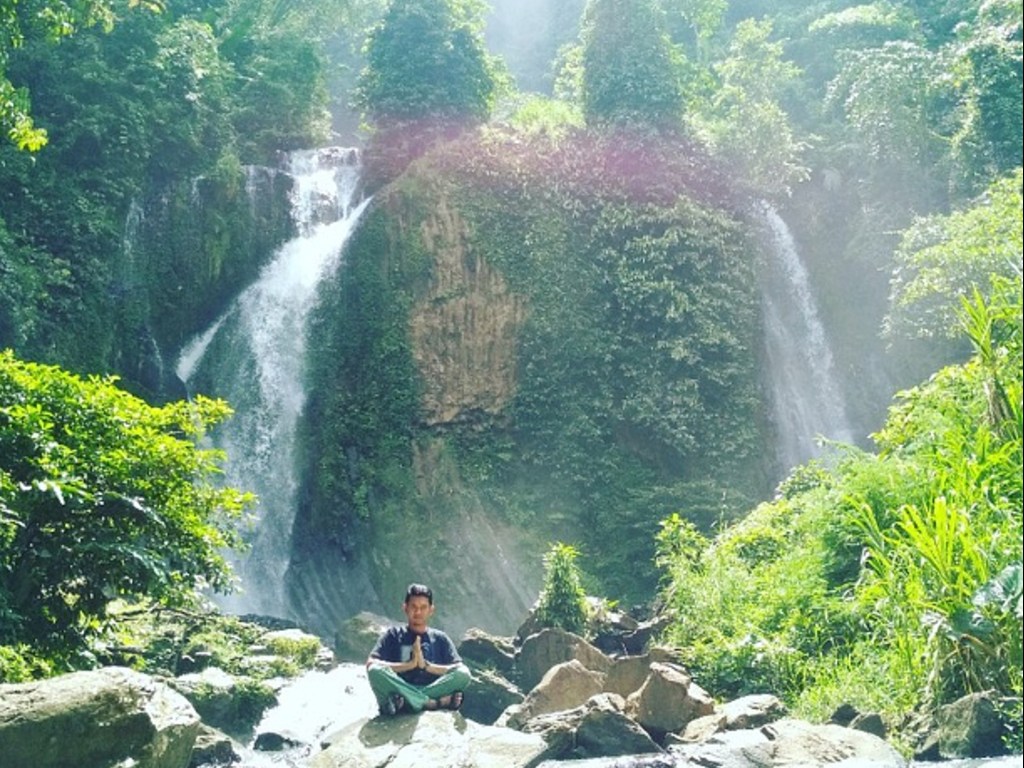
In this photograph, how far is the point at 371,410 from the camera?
19.8m

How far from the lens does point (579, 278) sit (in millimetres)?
21406

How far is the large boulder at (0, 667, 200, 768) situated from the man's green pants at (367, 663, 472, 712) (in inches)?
52.0

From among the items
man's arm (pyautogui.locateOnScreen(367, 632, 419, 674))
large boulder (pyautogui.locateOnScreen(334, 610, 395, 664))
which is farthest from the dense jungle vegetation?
large boulder (pyautogui.locateOnScreen(334, 610, 395, 664))

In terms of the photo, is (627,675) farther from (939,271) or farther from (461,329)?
(461,329)

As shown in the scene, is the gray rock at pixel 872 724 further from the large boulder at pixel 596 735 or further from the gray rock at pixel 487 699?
the gray rock at pixel 487 699

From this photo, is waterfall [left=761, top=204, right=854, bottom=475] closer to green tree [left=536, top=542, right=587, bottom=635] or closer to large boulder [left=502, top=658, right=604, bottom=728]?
green tree [left=536, top=542, right=587, bottom=635]

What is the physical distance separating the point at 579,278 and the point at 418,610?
15145 millimetres

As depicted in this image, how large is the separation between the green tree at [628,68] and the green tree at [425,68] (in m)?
2.69

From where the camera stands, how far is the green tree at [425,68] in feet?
76.8

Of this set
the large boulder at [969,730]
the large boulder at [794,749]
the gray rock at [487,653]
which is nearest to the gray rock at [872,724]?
the large boulder at [794,749]

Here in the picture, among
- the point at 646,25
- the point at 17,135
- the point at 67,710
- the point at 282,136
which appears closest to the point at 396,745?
the point at 67,710

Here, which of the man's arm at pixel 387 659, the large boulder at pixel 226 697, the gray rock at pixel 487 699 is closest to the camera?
the man's arm at pixel 387 659

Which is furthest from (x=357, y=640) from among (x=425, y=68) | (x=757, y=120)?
(x=757, y=120)

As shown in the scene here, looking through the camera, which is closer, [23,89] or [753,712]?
[753,712]
